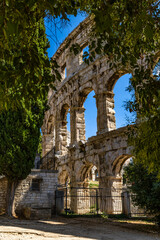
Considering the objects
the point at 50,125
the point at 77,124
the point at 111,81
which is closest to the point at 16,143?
the point at 77,124

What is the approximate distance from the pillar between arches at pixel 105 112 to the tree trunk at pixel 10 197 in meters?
5.15

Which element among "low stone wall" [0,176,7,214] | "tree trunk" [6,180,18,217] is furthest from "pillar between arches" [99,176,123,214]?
"low stone wall" [0,176,7,214]

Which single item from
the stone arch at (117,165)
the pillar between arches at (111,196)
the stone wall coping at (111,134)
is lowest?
the pillar between arches at (111,196)

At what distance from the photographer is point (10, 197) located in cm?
1104

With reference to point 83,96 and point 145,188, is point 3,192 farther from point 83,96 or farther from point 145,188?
point 83,96

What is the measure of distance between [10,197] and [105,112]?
21.0 ft

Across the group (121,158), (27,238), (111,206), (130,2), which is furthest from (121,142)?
Answer: (130,2)

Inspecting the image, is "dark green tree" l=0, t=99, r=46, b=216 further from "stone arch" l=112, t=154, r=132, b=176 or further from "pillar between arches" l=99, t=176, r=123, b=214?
"stone arch" l=112, t=154, r=132, b=176

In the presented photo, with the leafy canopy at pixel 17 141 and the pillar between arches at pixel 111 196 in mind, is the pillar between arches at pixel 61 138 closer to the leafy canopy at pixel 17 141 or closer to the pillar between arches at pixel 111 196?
the pillar between arches at pixel 111 196

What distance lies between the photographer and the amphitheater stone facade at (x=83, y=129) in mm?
12281

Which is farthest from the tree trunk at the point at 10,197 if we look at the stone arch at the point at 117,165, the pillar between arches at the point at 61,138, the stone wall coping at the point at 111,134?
the pillar between arches at the point at 61,138

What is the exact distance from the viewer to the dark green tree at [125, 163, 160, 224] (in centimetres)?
729

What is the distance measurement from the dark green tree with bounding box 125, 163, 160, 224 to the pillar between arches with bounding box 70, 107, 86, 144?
7117 mm

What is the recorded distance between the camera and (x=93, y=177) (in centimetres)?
2669
